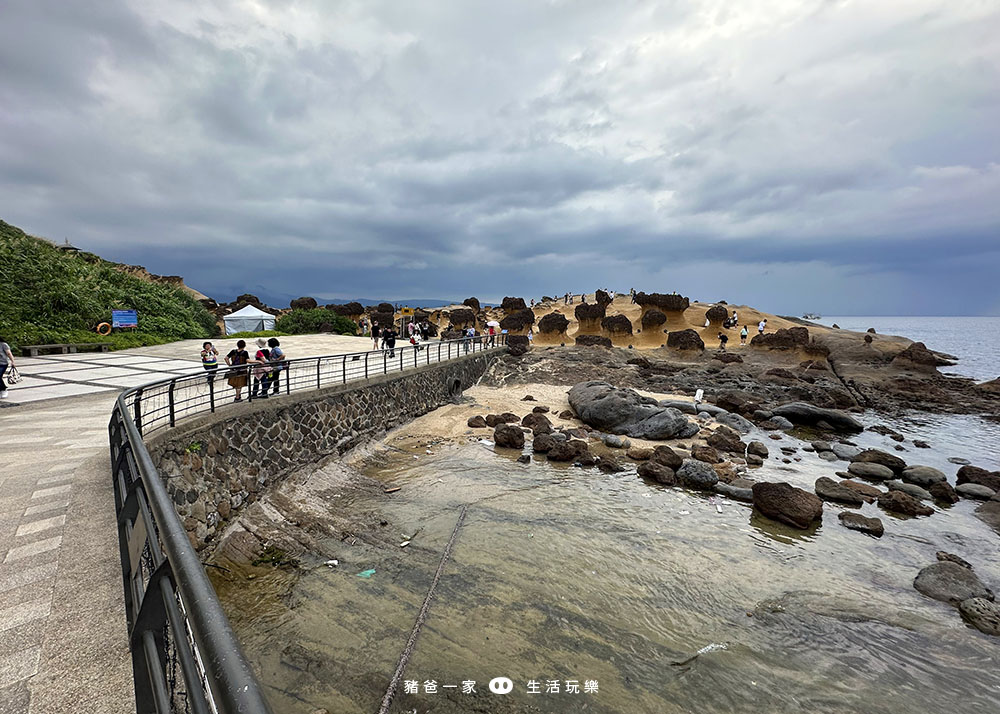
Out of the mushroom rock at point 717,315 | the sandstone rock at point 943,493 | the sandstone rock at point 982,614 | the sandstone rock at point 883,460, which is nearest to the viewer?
the sandstone rock at point 982,614

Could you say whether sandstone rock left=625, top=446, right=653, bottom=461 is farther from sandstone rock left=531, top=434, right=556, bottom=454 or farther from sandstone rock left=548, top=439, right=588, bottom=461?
sandstone rock left=531, top=434, right=556, bottom=454

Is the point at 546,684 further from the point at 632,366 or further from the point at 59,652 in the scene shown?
the point at 632,366

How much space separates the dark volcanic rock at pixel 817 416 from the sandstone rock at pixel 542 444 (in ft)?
46.4

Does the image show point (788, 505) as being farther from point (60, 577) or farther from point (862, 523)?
point (60, 577)

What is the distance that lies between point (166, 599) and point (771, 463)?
1809 cm

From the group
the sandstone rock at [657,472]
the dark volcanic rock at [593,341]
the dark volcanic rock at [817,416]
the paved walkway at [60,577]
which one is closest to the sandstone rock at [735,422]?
the dark volcanic rock at [817,416]

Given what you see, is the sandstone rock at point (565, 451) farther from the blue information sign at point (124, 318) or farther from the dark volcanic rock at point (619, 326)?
the dark volcanic rock at point (619, 326)

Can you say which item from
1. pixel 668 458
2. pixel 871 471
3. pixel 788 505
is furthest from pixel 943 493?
pixel 668 458

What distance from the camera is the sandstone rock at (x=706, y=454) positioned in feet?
48.4

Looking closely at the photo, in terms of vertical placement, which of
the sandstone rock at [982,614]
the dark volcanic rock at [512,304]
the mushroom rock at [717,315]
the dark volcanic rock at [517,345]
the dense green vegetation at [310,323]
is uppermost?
the dark volcanic rock at [512,304]

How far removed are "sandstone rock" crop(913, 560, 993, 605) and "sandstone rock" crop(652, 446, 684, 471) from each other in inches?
243

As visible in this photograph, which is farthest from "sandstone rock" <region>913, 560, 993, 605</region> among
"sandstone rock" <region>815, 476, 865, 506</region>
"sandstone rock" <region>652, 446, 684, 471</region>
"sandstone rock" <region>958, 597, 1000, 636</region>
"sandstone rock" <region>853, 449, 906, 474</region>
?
"sandstone rock" <region>853, 449, 906, 474</region>

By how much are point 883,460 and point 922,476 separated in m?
1.37

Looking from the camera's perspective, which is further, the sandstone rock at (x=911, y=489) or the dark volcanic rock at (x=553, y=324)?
the dark volcanic rock at (x=553, y=324)
